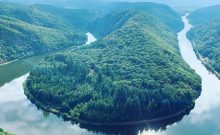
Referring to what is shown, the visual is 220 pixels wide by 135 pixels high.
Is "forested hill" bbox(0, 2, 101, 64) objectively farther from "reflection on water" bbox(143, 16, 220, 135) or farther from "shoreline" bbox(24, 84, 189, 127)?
"reflection on water" bbox(143, 16, 220, 135)

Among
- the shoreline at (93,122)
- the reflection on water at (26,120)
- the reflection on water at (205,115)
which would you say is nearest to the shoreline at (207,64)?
the reflection on water at (205,115)

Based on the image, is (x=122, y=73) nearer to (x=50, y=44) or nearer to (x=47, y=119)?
(x=47, y=119)

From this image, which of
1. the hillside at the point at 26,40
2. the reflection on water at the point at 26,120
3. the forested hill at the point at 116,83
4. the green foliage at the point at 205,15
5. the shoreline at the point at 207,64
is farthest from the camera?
the green foliage at the point at 205,15

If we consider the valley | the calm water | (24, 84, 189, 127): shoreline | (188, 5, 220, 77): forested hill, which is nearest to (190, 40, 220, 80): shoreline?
(188, 5, 220, 77): forested hill

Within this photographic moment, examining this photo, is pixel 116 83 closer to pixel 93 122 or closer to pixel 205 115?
pixel 93 122

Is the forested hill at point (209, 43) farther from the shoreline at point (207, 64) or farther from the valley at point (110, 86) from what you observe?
the valley at point (110, 86)
